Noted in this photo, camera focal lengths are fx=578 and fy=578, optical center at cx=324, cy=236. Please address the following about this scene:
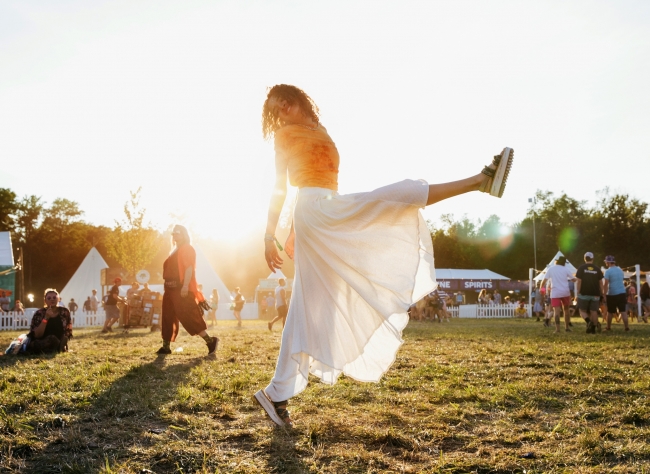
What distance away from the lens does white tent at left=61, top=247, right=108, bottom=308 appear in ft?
126

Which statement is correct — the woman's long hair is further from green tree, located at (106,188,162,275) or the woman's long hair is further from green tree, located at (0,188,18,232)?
green tree, located at (0,188,18,232)

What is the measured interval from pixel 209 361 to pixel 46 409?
379cm

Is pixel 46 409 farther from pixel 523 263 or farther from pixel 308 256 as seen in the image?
pixel 523 263

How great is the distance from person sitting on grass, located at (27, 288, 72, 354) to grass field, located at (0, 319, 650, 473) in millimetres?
2794

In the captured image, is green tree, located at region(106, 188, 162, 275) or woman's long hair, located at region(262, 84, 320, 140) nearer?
woman's long hair, located at region(262, 84, 320, 140)

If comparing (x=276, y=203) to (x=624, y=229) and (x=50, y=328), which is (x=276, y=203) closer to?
(x=50, y=328)

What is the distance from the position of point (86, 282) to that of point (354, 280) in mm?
39370

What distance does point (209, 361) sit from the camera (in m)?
7.87

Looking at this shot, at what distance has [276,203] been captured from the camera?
382 centimetres

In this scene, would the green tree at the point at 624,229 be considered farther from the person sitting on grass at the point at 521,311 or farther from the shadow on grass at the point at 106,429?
the shadow on grass at the point at 106,429

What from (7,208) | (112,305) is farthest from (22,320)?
(7,208)

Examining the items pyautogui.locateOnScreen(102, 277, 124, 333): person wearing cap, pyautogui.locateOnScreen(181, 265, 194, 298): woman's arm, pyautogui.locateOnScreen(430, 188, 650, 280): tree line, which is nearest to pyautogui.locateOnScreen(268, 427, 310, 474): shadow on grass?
pyautogui.locateOnScreen(181, 265, 194, 298): woman's arm

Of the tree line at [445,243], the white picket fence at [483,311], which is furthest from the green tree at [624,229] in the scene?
the white picket fence at [483,311]

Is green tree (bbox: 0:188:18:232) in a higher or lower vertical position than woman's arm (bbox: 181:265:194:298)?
higher
